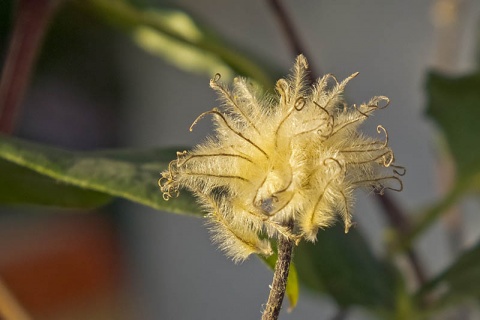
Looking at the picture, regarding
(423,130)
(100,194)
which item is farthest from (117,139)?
(100,194)

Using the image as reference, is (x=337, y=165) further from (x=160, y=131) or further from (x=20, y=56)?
(x=160, y=131)

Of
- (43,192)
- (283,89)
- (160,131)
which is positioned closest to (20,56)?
(43,192)

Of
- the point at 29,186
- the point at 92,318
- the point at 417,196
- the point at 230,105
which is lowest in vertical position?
the point at 92,318

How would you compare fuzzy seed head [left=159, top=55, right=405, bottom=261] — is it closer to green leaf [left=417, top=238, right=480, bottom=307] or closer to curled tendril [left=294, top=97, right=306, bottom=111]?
curled tendril [left=294, top=97, right=306, bottom=111]

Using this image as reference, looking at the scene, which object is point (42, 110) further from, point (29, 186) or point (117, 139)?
point (29, 186)

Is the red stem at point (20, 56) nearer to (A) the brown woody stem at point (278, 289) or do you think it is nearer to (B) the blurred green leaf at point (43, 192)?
(B) the blurred green leaf at point (43, 192)

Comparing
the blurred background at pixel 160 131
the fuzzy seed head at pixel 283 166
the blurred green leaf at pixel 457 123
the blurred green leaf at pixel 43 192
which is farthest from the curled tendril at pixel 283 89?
the blurred background at pixel 160 131

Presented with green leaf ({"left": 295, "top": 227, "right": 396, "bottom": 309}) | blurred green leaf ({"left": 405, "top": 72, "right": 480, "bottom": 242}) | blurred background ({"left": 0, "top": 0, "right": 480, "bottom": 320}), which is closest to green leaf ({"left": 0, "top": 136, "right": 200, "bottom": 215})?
green leaf ({"left": 295, "top": 227, "right": 396, "bottom": 309})
